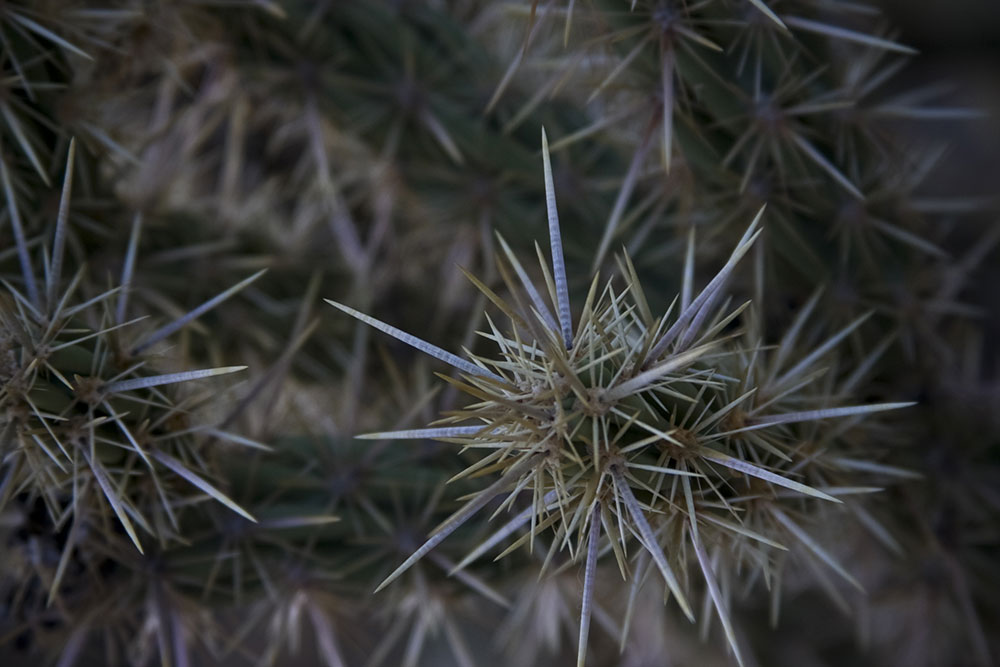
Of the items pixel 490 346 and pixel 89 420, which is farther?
pixel 490 346

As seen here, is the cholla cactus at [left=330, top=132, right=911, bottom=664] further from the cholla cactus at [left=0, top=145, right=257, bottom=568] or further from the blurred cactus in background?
the cholla cactus at [left=0, top=145, right=257, bottom=568]

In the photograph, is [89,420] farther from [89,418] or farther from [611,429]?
[611,429]

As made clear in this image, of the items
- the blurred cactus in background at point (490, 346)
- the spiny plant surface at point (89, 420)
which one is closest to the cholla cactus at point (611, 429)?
the blurred cactus in background at point (490, 346)

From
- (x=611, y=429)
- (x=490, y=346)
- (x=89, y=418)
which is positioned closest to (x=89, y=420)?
(x=89, y=418)

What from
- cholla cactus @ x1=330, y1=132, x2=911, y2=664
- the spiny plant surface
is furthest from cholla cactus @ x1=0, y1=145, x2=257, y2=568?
cholla cactus @ x1=330, y1=132, x2=911, y2=664

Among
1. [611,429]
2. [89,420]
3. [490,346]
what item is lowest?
[490,346]

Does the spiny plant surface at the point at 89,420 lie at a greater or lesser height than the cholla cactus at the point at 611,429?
lesser

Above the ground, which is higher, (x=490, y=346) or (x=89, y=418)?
(x=89, y=418)

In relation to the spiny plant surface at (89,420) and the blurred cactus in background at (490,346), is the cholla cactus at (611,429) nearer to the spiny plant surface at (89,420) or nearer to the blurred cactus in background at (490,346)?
the blurred cactus in background at (490,346)
